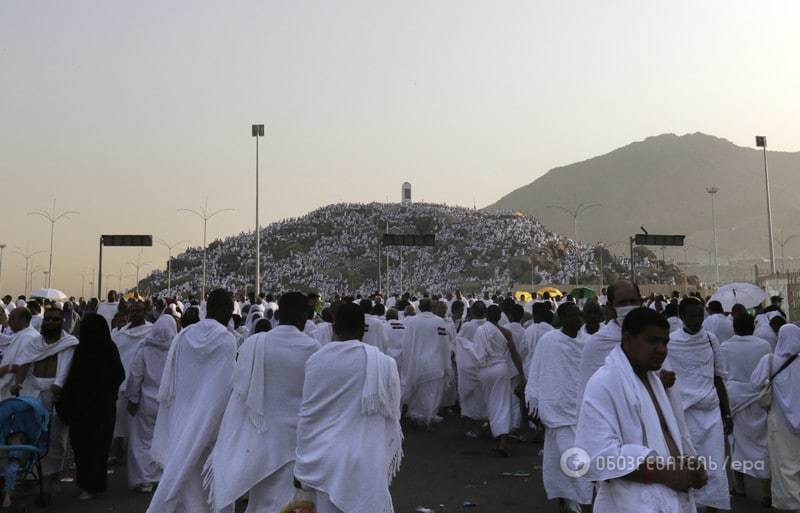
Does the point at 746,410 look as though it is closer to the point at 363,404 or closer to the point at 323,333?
the point at 363,404

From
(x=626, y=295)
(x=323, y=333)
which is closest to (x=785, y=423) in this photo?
(x=626, y=295)

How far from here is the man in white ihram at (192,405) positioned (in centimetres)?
625

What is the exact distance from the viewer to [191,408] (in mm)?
6453

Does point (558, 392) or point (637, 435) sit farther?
point (558, 392)

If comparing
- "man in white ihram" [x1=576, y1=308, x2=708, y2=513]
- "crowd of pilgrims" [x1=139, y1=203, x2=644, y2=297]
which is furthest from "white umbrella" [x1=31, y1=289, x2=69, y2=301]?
"crowd of pilgrims" [x1=139, y1=203, x2=644, y2=297]

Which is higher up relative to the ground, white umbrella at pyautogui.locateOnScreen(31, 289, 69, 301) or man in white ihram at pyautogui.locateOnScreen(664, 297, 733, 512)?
white umbrella at pyautogui.locateOnScreen(31, 289, 69, 301)

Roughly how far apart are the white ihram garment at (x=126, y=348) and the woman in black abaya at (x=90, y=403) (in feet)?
5.03

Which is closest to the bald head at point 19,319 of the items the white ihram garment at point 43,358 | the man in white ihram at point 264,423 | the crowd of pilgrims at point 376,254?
the white ihram garment at point 43,358

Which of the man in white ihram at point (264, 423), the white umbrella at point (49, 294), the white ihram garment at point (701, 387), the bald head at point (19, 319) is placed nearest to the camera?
the man in white ihram at point (264, 423)

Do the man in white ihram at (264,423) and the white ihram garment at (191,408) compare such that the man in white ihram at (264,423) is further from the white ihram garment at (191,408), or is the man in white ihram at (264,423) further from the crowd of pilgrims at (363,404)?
the white ihram garment at (191,408)

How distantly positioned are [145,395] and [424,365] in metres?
5.78

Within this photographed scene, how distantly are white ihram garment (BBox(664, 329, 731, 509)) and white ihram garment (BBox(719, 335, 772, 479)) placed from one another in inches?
49.1

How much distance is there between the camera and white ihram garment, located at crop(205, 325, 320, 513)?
575 cm

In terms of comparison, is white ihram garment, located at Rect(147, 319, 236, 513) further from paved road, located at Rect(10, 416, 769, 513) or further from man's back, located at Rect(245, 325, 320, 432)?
paved road, located at Rect(10, 416, 769, 513)
